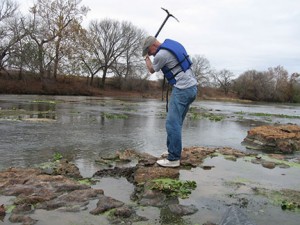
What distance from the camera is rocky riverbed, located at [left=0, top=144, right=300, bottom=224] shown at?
381 centimetres

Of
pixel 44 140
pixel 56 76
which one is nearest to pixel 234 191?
pixel 44 140

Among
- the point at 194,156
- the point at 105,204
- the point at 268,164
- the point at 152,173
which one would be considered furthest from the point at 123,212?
the point at 268,164

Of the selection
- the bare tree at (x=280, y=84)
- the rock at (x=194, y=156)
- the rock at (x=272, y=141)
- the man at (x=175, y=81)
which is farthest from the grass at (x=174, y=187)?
the bare tree at (x=280, y=84)

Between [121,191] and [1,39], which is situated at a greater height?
[1,39]

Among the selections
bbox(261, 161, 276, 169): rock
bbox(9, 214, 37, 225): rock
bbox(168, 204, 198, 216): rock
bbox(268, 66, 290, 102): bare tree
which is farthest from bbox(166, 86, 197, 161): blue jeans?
bbox(268, 66, 290, 102): bare tree

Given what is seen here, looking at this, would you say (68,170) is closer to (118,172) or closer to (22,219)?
(118,172)

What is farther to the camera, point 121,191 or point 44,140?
point 44,140

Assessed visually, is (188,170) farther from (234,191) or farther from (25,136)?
(25,136)

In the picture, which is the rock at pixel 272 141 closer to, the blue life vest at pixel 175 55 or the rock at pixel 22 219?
the blue life vest at pixel 175 55

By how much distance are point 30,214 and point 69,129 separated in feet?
24.4

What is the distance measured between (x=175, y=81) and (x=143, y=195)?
2108 millimetres

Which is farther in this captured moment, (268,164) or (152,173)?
(268,164)

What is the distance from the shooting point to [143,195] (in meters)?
4.46

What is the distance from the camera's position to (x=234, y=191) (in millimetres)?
4828
